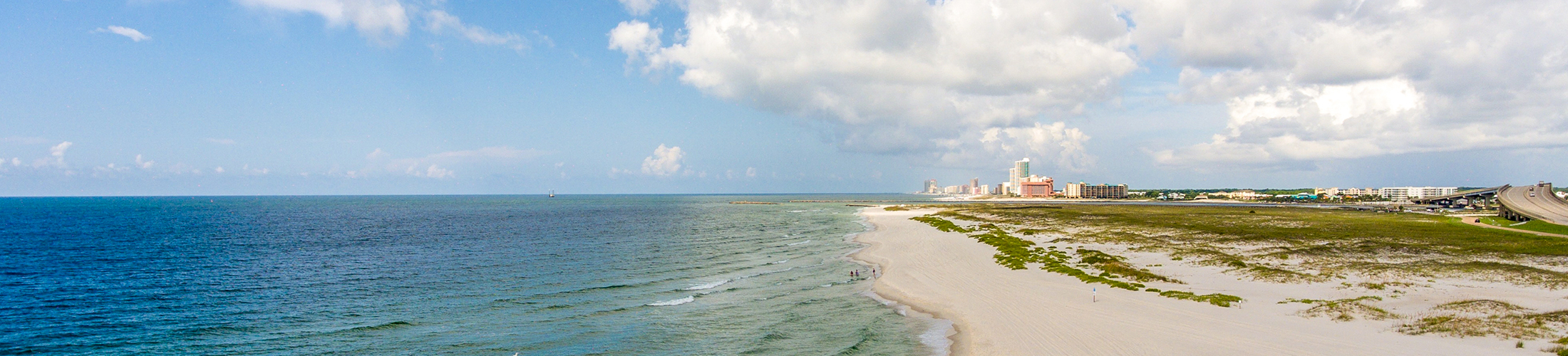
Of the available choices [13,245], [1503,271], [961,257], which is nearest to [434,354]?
[961,257]

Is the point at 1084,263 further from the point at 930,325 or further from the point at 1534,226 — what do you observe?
the point at 1534,226

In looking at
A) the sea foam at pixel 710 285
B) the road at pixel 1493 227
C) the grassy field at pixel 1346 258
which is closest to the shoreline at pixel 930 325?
the sea foam at pixel 710 285

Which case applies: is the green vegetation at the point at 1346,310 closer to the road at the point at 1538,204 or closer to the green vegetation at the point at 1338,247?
the green vegetation at the point at 1338,247

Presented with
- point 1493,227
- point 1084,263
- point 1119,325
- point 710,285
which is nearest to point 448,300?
point 710,285

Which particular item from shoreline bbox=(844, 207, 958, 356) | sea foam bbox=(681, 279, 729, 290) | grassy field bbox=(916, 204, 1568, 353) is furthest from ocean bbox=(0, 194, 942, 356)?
grassy field bbox=(916, 204, 1568, 353)

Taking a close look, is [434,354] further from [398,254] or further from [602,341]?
[398,254]

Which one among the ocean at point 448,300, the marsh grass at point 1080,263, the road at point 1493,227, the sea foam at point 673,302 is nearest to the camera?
the ocean at point 448,300

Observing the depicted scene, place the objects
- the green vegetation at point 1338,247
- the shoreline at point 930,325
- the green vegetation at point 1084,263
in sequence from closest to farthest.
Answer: the shoreline at point 930,325
the green vegetation at point 1084,263
the green vegetation at point 1338,247
